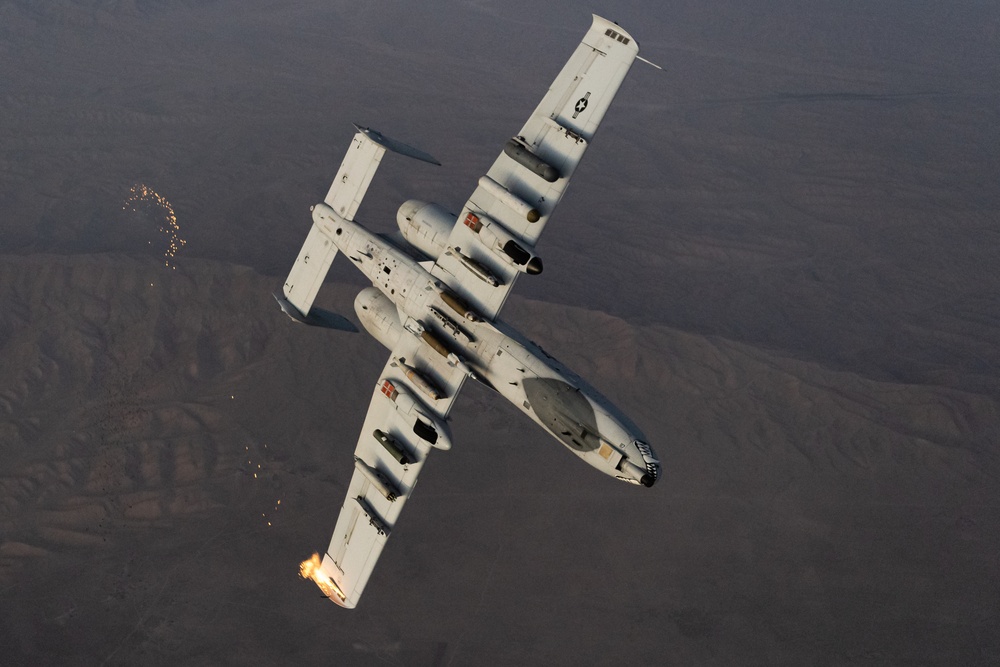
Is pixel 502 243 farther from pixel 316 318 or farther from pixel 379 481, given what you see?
pixel 379 481

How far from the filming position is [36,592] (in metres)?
64.3

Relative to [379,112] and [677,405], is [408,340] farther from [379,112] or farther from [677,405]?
[379,112]

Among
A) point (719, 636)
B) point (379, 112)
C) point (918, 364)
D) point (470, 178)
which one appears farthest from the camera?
point (379, 112)

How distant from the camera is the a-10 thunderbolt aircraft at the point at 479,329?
36062 millimetres

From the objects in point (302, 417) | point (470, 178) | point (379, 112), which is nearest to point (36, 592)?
point (302, 417)

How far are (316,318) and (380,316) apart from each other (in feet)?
13.0

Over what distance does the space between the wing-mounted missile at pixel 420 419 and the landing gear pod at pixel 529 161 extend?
13.1 metres

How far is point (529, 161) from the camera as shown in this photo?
123 ft

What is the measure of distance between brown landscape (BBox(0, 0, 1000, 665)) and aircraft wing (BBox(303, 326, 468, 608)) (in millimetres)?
25009

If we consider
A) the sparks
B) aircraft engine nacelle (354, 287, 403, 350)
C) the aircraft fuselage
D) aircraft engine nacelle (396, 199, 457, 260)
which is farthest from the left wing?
the sparks

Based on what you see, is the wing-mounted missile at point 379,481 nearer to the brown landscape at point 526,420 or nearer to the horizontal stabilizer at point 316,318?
the horizontal stabilizer at point 316,318

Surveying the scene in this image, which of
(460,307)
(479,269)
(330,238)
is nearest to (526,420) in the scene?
(330,238)

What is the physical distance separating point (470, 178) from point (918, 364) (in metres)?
72.7

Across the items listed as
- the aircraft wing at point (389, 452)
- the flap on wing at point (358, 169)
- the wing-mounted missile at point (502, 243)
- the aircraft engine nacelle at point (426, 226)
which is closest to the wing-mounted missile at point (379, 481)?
the aircraft wing at point (389, 452)
